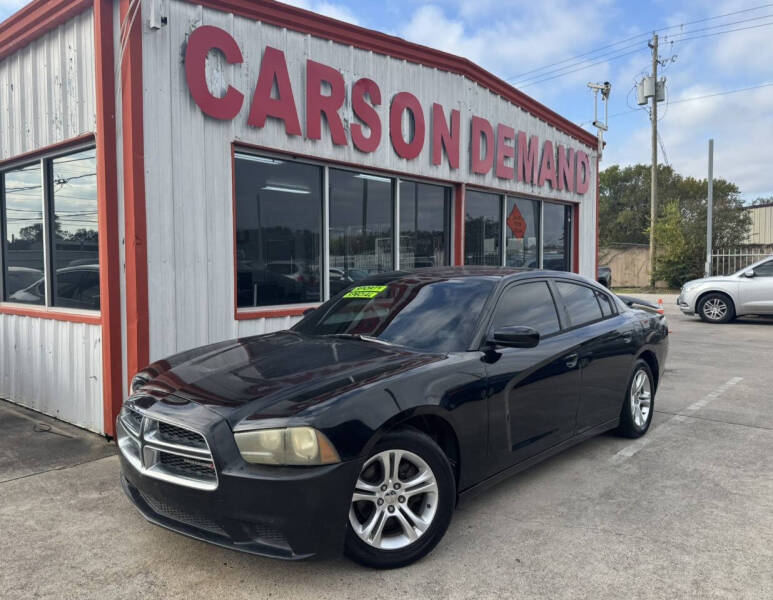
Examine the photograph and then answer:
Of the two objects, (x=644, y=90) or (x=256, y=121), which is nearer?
(x=256, y=121)

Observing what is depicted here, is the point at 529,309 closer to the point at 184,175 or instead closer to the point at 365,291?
the point at 365,291

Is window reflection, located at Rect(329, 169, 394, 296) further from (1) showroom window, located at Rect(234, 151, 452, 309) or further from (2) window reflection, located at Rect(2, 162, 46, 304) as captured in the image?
(2) window reflection, located at Rect(2, 162, 46, 304)

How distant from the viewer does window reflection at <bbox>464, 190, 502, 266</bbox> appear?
945cm

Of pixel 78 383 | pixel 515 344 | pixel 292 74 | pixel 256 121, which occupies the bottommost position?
pixel 78 383

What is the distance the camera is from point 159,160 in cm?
548

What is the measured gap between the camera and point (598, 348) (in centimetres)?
470

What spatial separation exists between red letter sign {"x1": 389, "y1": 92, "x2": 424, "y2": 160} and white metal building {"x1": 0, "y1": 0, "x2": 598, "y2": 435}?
0.03 m

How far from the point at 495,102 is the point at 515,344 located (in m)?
7.05

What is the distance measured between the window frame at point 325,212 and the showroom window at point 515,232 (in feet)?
1.13

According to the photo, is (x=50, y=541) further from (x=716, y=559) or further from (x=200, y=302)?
(x=716, y=559)

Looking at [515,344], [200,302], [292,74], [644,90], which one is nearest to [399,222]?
[292,74]

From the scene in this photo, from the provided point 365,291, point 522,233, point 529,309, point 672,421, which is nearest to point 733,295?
point 522,233

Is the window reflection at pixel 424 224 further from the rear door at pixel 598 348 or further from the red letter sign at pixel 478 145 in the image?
the rear door at pixel 598 348

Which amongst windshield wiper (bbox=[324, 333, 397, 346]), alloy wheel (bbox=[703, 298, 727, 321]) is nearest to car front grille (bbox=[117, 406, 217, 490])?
windshield wiper (bbox=[324, 333, 397, 346])
